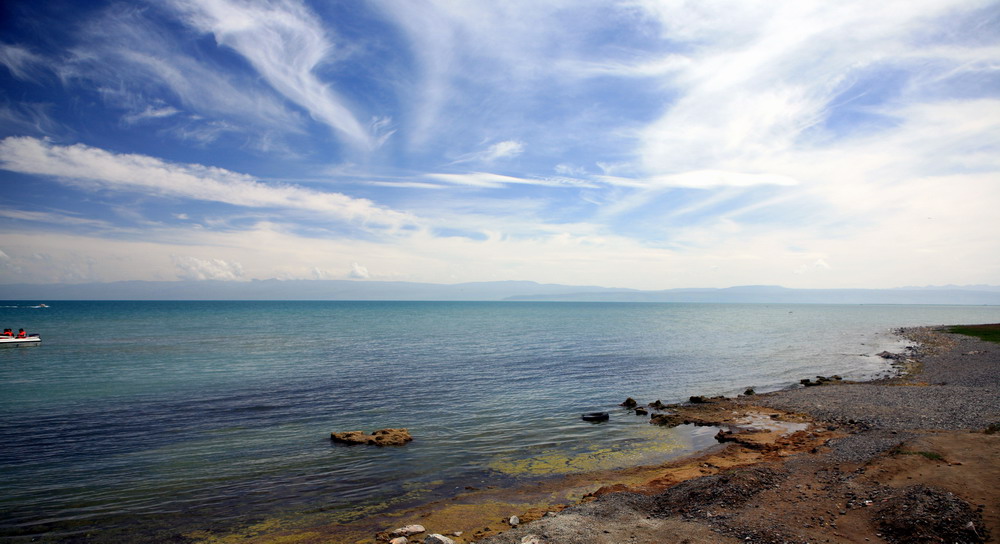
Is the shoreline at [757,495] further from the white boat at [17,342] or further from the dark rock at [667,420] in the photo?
the white boat at [17,342]

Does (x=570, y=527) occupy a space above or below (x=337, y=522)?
above

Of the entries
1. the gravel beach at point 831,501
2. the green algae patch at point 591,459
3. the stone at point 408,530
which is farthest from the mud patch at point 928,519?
the stone at point 408,530

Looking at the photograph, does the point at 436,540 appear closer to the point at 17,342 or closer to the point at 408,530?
the point at 408,530

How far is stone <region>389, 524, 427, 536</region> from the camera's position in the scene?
13.5m

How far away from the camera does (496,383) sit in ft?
125

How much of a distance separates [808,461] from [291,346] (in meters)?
61.4

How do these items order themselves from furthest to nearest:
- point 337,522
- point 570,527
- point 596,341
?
point 596,341 < point 337,522 < point 570,527

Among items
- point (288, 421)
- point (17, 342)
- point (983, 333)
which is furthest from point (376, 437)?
point (983, 333)

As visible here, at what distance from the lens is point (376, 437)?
22703 mm

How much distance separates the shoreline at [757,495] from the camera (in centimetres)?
1195

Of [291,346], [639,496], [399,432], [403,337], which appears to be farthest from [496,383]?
[403,337]

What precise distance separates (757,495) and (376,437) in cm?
1656

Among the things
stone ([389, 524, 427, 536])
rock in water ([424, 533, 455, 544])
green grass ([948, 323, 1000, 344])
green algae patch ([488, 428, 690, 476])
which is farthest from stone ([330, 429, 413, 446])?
green grass ([948, 323, 1000, 344])

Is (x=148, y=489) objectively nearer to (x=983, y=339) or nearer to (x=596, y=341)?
(x=596, y=341)
